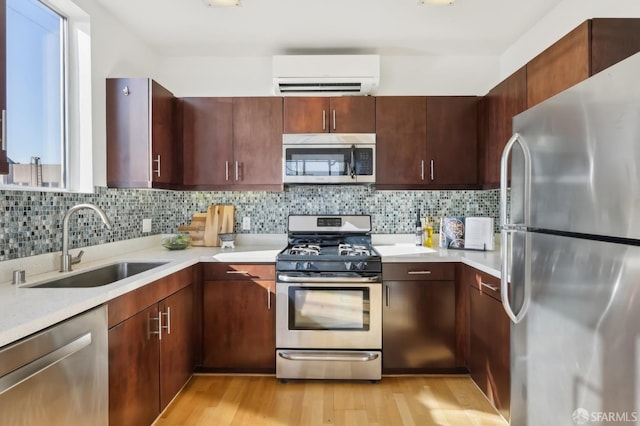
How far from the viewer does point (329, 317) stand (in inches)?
98.8

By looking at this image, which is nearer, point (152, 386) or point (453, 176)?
point (152, 386)

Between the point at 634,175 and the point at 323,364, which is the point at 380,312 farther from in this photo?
the point at 634,175

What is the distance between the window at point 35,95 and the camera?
6.28 feet

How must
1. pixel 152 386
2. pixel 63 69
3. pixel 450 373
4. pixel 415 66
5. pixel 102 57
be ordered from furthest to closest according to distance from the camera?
pixel 415 66
pixel 450 373
pixel 102 57
pixel 63 69
pixel 152 386

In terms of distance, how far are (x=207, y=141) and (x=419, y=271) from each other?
1883 mm

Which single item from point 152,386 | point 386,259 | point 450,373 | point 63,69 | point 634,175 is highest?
point 63,69

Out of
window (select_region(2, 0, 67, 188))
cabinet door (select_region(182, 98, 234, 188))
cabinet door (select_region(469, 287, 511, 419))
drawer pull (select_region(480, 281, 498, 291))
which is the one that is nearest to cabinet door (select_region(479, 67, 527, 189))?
drawer pull (select_region(480, 281, 498, 291))

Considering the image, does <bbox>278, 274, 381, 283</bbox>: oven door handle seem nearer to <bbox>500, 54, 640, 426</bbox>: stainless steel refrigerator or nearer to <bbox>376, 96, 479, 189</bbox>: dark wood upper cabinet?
<bbox>376, 96, 479, 189</bbox>: dark wood upper cabinet

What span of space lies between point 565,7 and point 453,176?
4.13 feet

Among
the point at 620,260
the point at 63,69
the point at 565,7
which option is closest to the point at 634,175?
the point at 620,260

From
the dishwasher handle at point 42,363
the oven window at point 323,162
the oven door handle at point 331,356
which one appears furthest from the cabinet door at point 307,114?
the dishwasher handle at point 42,363

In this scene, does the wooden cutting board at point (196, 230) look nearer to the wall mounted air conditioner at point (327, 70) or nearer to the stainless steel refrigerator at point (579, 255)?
the wall mounted air conditioner at point (327, 70)

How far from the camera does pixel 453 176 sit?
9.57 feet

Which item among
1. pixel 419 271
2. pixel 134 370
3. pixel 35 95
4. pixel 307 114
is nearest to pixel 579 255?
pixel 419 271
